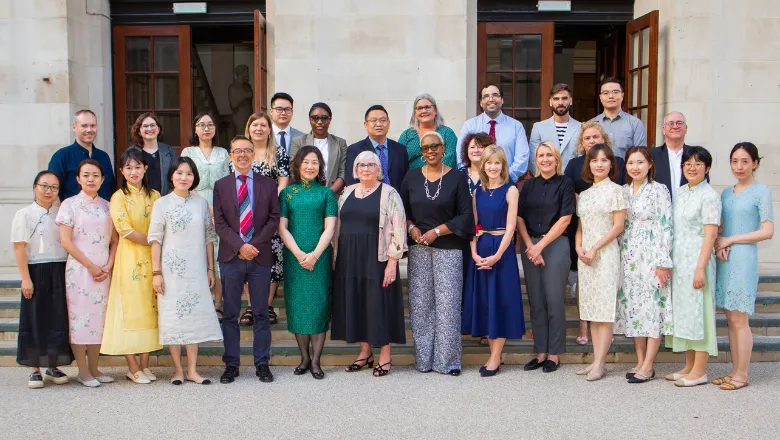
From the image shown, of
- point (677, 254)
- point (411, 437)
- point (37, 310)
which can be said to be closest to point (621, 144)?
point (677, 254)

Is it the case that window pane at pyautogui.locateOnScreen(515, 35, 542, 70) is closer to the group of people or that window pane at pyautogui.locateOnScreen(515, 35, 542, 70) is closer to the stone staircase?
the group of people

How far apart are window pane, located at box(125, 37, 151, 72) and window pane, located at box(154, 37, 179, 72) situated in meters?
0.12

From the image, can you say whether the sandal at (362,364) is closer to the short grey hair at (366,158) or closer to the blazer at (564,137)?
the short grey hair at (366,158)

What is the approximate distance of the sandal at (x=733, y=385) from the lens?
5.11 metres

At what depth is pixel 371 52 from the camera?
855 cm

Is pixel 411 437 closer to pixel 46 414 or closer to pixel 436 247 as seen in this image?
pixel 436 247

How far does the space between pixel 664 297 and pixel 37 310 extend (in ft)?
15.1

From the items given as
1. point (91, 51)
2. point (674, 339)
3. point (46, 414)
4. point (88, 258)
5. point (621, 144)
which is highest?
point (91, 51)

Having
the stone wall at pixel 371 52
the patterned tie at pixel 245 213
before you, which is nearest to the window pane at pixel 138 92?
the stone wall at pixel 371 52

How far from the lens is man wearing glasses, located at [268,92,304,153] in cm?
632

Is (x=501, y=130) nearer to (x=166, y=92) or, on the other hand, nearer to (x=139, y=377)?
(x=139, y=377)

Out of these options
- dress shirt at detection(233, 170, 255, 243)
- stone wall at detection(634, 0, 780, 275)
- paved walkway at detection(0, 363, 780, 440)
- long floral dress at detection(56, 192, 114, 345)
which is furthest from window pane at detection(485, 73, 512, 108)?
long floral dress at detection(56, 192, 114, 345)

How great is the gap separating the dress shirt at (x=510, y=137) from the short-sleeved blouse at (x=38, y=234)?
3.35m

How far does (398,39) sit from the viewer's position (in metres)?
8.55
